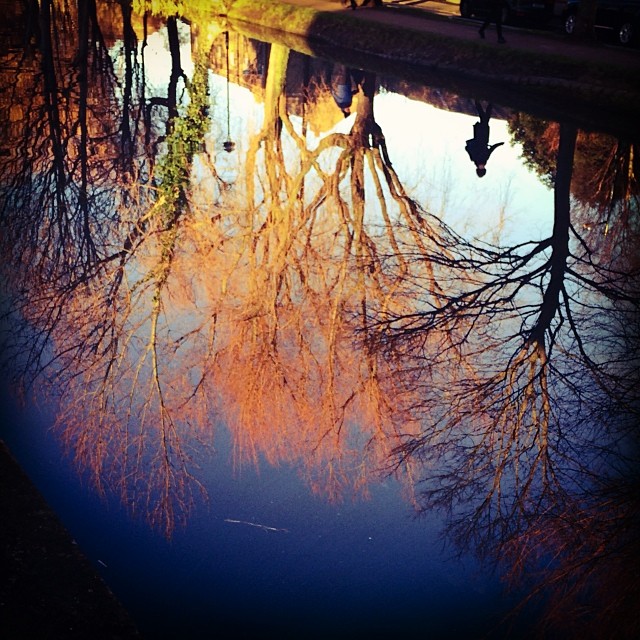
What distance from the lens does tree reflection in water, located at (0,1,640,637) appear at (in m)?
4.98

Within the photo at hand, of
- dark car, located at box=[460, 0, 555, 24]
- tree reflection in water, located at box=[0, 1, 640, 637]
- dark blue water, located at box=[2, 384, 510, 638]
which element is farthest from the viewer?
dark car, located at box=[460, 0, 555, 24]

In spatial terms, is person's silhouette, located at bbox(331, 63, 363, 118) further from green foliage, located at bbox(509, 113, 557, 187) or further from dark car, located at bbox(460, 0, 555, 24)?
dark car, located at bbox(460, 0, 555, 24)

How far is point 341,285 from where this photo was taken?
8016 mm

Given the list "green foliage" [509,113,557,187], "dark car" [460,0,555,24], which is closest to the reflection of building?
"green foliage" [509,113,557,187]

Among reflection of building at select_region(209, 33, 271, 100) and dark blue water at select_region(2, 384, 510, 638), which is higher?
reflection of building at select_region(209, 33, 271, 100)

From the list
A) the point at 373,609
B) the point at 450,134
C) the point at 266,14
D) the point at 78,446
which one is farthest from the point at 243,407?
the point at 266,14

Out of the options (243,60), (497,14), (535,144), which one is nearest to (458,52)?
(497,14)

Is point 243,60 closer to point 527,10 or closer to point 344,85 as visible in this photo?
point 344,85

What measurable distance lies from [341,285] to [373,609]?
Result: 171 inches

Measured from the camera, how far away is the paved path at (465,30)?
1761cm

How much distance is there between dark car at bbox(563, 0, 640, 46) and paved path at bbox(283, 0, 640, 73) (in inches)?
14.9

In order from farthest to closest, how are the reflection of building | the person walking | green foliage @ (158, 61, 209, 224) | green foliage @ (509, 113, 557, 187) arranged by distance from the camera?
1. the person walking
2. the reflection of building
3. green foliage @ (509, 113, 557, 187)
4. green foliage @ (158, 61, 209, 224)

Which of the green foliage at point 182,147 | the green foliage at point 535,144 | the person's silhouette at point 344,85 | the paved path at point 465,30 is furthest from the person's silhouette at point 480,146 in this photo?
the paved path at point 465,30

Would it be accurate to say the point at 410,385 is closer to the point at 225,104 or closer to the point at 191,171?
the point at 191,171
